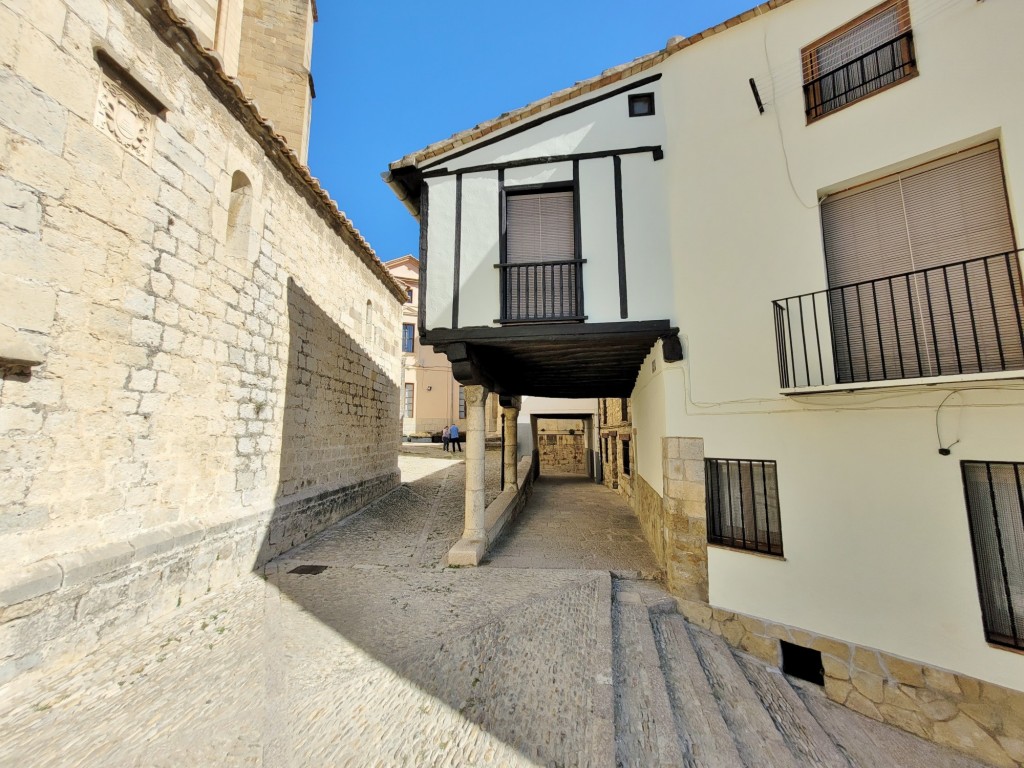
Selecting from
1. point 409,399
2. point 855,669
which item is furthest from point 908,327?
point 409,399

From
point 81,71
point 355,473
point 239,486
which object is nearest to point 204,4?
point 81,71

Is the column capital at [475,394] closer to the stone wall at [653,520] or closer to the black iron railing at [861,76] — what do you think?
Result: the stone wall at [653,520]

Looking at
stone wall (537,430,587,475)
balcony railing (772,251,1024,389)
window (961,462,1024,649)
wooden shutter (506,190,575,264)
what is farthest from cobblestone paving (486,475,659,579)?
stone wall (537,430,587,475)

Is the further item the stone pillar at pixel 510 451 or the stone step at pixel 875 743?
the stone pillar at pixel 510 451

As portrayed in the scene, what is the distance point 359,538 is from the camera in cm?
668

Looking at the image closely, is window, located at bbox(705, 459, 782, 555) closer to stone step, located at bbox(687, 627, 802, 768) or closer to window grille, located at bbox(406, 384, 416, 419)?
stone step, located at bbox(687, 627, 802, 768)

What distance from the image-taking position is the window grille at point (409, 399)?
2476 cm

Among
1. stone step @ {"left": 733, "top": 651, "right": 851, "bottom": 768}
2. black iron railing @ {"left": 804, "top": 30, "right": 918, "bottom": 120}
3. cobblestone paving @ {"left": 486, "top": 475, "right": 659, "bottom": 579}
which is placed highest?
black iron railing @ {"left": 804, "top": 30, "right": 918, "bottom": 120}

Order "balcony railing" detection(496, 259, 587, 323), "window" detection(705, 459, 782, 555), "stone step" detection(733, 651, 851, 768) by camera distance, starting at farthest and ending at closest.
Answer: "balcony railing" detection(496, 259, 587, 323), "window" detection(705, 459, 782, 555), "stone step" detection(733, 651, 851, 768)

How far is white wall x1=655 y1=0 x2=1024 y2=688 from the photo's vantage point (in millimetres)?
3426

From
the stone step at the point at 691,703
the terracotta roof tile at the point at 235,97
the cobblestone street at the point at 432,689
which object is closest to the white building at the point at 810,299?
the stone step at the point at 691,703

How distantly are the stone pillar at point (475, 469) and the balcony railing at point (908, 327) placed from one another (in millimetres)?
3802

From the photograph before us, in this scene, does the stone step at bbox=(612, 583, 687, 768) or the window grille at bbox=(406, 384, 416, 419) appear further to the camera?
the window grille at bbox=(406, 384, 416, 419)

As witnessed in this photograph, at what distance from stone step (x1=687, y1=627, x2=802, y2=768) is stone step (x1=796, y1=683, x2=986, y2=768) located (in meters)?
0.60
